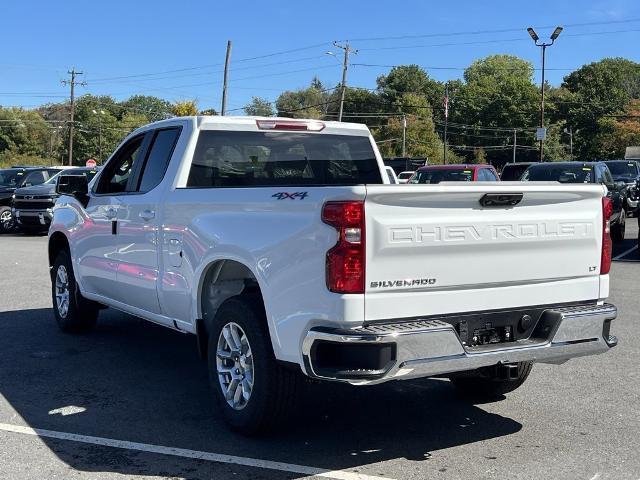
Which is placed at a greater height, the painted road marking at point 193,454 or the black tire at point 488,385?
the black tire at point 488,385

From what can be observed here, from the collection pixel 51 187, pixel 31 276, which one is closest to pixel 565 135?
pixel 51 187

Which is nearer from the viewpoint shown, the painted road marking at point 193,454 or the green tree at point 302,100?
the painted road marking at point 193,454

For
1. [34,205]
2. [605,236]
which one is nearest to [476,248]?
[605,236]

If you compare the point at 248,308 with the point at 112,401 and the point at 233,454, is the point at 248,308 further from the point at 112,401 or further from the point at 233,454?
the point at 112,401

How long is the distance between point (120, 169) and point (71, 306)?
174cm

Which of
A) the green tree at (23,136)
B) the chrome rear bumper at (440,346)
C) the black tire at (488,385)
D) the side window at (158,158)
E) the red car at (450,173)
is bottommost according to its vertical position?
the black tire at (488,385)

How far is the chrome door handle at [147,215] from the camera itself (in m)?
5.67

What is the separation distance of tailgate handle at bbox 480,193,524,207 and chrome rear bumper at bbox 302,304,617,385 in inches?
27.8

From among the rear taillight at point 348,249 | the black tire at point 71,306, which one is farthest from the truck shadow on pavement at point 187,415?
the rear taillight at point 348,249

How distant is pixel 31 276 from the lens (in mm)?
12125

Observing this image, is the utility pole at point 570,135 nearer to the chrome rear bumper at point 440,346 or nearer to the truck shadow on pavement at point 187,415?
the truck shadow on pavement at point 187,415

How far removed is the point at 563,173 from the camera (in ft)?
52.4

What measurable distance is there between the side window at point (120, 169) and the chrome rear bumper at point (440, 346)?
3236mm

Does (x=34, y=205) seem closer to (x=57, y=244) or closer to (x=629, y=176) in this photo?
A: (x=57, y=244)
